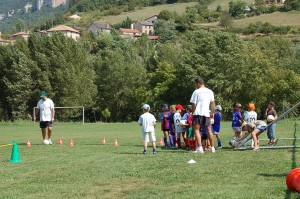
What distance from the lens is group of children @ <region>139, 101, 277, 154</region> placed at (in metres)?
15.1

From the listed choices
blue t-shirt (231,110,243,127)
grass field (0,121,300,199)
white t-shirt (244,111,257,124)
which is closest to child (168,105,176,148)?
blue t-shirt (231,110,243,127)

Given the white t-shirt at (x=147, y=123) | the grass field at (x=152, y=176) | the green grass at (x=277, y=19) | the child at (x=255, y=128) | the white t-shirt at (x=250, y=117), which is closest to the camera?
the grass field at (x=152, y=176)

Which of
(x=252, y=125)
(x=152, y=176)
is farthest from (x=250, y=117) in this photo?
(x=152, y=176)

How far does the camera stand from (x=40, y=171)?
11172 millimetres

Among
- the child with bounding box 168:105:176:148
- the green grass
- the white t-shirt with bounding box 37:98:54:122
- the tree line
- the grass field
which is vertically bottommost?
the grass field

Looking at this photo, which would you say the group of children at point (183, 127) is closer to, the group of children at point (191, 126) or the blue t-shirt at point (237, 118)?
the group of children at point (191, 126)

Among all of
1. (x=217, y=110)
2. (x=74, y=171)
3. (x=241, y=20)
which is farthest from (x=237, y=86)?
(x=241, y=20)

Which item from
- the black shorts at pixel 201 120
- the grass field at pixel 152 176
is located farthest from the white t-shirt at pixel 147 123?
the black shorts at pixel 201 120

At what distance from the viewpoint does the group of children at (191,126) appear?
593 inches

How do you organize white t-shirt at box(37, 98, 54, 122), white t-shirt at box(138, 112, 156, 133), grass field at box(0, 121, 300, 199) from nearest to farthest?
grass field at box(0, 121, 300, 199) → white t-shirt at box(138, 112, 156, 133) → white t-shirt at box(37, 98, 54, 122)

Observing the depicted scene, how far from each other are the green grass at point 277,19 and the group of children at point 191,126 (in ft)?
484

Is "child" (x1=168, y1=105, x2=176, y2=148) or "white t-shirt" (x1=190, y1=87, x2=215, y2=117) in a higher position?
"white t-shirt" (x1=190, y1=87, x2=215, y2=117)

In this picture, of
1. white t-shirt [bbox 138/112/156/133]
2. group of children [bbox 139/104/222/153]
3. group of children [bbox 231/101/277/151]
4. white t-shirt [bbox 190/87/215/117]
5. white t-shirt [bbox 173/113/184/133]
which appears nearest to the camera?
white t-shirt [bbox 190/87/215/117]

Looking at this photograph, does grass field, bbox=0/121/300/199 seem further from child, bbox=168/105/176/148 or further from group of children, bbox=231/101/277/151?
child, bbox=168/105/176/148
